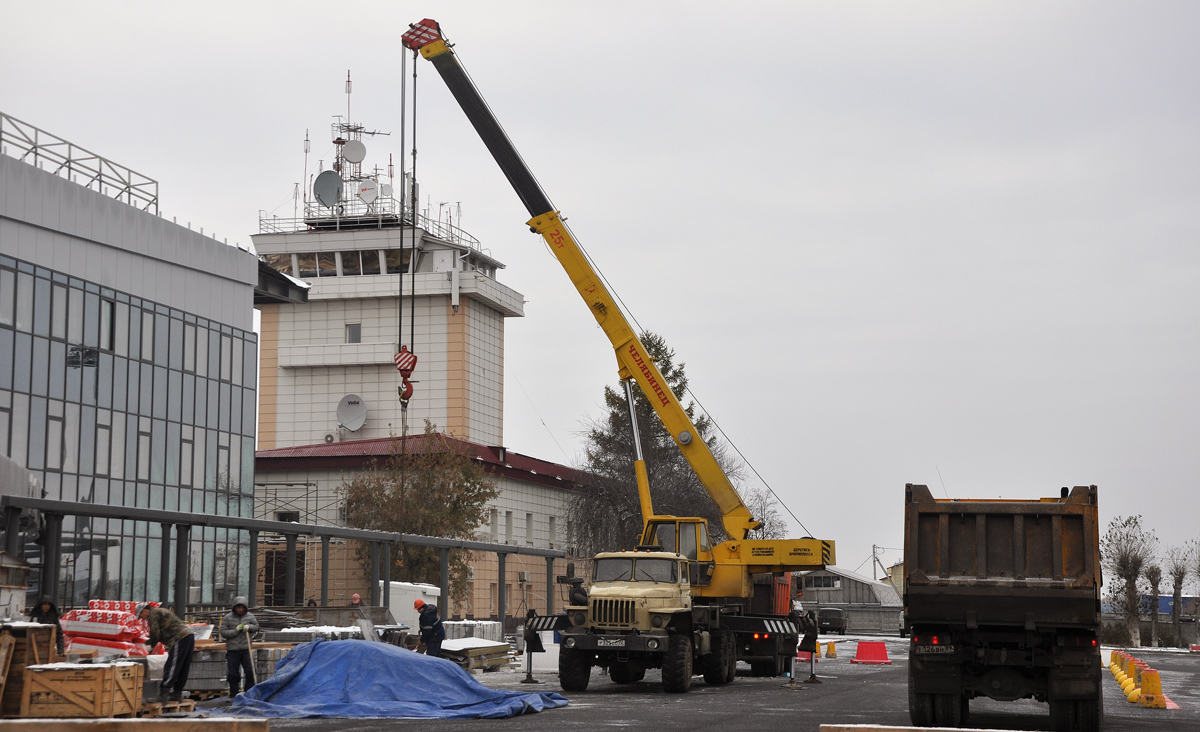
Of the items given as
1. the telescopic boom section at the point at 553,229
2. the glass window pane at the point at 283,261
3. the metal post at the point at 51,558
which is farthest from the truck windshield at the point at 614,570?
the glass window pane at the point at 283,261

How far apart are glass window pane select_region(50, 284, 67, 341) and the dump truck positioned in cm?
3096

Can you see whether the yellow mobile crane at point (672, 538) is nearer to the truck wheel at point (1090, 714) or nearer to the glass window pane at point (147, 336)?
the truck wheel at point (1090, 714)

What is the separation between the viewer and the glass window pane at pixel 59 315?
131 ft

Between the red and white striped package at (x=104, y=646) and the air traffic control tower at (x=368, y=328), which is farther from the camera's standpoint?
the air traffic control tower at (x=368, y=328)

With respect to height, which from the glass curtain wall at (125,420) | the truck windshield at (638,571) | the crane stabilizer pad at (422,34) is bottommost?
the truck windshield at (638,571)

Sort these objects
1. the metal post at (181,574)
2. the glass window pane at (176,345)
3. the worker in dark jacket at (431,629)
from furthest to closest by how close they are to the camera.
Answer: the glass window pane at (176,345) < the metal post at (181,574) < the worker in dark jacket at (431,629)

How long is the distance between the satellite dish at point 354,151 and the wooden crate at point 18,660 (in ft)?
196

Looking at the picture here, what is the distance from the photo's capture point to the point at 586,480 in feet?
221

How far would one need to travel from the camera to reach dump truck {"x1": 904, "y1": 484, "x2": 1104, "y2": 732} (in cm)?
1641

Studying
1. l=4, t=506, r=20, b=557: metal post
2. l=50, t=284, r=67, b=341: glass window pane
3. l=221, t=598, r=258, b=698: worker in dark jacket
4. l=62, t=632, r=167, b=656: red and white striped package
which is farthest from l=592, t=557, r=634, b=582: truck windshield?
l=50, t=284, r=67, b=341: glass window pane

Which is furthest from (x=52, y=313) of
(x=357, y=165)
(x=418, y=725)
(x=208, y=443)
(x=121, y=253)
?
(x=357, y=165)

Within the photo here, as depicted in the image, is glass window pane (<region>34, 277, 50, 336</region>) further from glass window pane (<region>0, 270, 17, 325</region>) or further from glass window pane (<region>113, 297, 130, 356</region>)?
glass window pane (<region>113, 297, 130, 356</region>)

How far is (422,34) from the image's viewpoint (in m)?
29.6

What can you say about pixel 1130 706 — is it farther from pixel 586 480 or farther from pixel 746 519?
pixel 586 480
